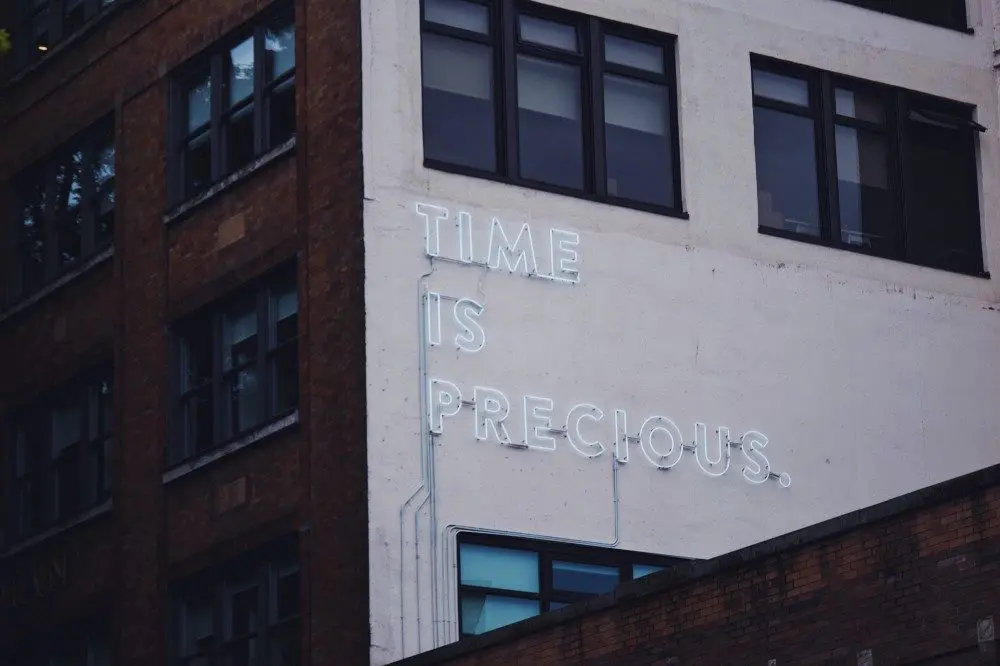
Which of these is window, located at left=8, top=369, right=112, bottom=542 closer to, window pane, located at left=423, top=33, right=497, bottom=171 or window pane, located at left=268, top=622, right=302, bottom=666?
window pane, located at left=268, top=622, right=302, bottom=666

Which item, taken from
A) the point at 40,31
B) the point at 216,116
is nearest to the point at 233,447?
the point at 216,116

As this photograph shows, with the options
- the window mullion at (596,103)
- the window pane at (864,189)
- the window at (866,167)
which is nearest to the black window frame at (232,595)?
the window mullion at (596,103)

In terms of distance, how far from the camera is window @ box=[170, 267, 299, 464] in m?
30.8

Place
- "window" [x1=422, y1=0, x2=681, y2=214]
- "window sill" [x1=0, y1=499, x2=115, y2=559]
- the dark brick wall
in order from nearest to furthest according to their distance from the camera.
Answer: the dark brick wall → "window" [x1=422, y1=0, x2=681, y2=214] → "window sill" [x1=0, y1=499, x2=115, y2=559]

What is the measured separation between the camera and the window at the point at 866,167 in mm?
33250

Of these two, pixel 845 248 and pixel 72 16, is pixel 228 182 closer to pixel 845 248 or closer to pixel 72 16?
pixel 72 16

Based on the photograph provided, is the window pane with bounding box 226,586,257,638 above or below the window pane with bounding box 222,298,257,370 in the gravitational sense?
below

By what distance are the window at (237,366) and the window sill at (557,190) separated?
8.30 ft

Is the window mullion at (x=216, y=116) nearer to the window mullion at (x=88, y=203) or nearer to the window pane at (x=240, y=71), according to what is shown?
the window pane at (x=240, y=71)

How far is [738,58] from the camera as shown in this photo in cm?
3288

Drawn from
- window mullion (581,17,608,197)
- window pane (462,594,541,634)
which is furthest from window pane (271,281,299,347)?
window pane (462,594,541,634)

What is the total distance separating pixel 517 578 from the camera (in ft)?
95.4

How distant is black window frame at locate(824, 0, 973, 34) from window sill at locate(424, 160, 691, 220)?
505cm

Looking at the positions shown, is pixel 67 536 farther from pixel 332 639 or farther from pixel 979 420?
pixel 979 420
